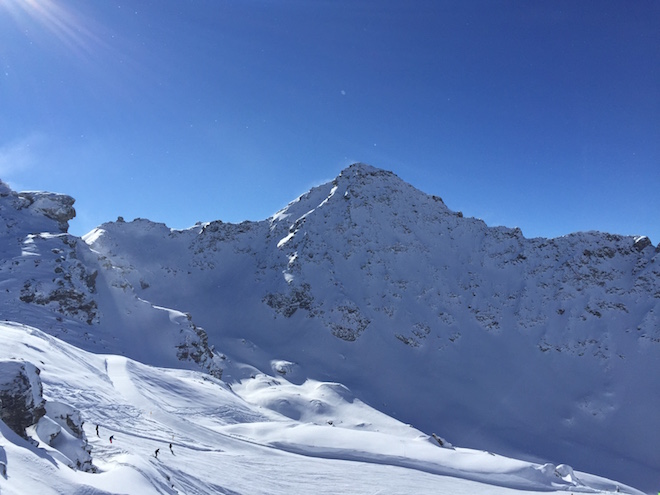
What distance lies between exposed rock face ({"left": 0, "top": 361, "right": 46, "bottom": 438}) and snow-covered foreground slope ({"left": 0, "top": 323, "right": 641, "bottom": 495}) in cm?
69

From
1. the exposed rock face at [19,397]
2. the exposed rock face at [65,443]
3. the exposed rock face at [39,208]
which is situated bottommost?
the exposed rock face at [65,443]

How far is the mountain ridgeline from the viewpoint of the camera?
64.2 meters

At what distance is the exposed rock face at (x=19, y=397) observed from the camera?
1470cm

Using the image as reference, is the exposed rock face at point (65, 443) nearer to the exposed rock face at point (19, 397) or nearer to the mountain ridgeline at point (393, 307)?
the exposed rock face at point (19, 397)

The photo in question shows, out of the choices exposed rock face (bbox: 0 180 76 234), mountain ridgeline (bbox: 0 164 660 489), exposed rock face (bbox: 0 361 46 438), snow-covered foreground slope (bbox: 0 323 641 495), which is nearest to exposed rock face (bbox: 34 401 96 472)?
exposed rock face (bbox: 0 361 46 438)

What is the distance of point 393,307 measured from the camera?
104 m

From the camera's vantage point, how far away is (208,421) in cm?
3828

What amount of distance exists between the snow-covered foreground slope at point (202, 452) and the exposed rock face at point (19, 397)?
0.69 meters

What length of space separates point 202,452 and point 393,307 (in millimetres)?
80033

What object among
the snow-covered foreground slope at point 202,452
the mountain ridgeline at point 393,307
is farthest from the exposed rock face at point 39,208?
the snow-covered foreground slope at point 202,452

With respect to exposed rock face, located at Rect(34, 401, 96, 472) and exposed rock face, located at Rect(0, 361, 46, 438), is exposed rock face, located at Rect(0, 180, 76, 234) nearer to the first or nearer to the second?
exposed rock face, located at Rect(0, 361, 46, 438)

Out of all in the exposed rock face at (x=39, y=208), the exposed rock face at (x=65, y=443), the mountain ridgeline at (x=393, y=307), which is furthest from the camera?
the exposed rock face at (x=39, y=208)

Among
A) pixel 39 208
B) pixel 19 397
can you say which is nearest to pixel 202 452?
→ pixel 19 397

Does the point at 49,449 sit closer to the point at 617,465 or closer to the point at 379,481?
the point at 379,481
